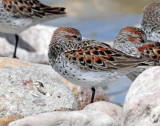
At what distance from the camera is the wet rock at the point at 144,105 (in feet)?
18.8

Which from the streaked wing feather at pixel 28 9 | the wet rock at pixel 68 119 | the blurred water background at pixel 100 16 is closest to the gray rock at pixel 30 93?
the wet rock at pixel 68 119

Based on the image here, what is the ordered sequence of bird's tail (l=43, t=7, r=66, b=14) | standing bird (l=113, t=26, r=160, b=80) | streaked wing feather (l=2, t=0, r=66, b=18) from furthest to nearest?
bird's tail (l=43, t=7, r=66, b=14), streaked wing feather (l=2, t=0, r=66, b=18), standing bird (l=113, t=26, r=160, b=80)

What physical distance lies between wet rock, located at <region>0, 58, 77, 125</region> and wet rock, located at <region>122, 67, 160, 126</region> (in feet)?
5.05

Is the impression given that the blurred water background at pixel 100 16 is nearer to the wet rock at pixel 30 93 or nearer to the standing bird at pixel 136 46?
the standing bird at pixel 136 46

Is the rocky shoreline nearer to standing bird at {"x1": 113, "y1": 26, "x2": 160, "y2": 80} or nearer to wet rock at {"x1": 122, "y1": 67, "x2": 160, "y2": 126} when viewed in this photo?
wet rock at {"x1": 122, "y1": 67, "x2": 160, "y2": 126}

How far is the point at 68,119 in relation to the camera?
6.12 m

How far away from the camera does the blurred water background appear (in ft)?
54.5

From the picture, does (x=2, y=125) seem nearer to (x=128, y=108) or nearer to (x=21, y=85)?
(x=21, y=85)

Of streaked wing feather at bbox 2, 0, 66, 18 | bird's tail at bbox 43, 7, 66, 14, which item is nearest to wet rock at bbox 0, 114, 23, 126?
streaked wing feather at bbox 2, 0, 66, 18

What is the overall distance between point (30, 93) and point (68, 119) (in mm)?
1346

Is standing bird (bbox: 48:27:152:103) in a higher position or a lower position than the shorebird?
lower

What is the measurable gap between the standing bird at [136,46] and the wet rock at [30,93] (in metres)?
1.65

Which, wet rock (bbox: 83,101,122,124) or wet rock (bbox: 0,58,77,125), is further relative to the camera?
wet rock (bbox: 83,101,122,124)

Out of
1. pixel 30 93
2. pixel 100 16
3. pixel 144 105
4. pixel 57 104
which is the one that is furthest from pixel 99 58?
pixel 100 16
